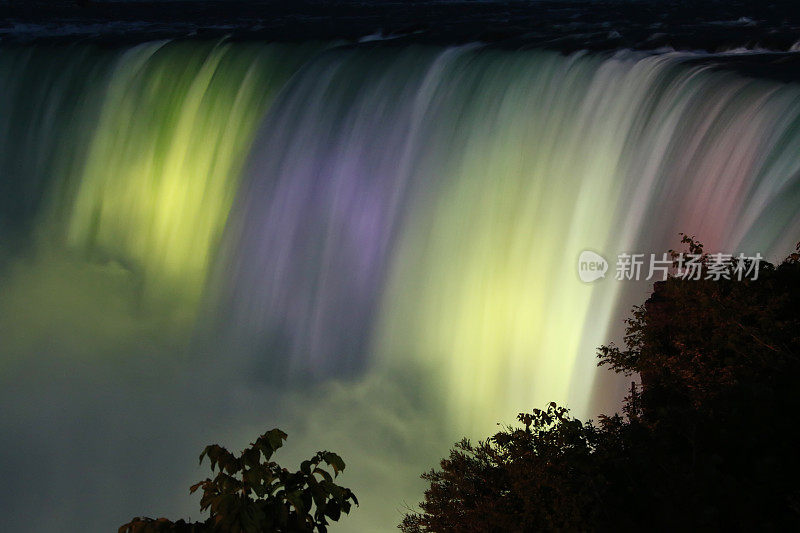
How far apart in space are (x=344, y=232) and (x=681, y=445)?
9817mm

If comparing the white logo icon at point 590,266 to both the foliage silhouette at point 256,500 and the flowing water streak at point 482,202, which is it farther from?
the foliage silhouette at point 256,500

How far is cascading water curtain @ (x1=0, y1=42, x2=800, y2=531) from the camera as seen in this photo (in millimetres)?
15352

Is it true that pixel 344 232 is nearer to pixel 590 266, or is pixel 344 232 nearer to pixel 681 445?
pixel 590 266

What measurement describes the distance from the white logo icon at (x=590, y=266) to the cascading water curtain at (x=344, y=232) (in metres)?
0.13

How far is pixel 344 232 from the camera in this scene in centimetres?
1898

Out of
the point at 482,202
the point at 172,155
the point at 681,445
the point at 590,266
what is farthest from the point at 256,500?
the point at 172,155

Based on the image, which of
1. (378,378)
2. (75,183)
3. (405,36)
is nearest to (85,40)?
(75,183)

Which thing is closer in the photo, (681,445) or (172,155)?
(681,445)

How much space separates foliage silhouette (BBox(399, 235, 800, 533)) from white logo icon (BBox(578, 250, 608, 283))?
364 cm

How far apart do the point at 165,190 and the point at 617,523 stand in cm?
1423

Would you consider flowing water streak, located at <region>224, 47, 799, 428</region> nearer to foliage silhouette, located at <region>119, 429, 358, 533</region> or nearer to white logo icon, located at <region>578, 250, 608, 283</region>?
white logo icon, located at <region>578, 250, 608, 283</region>

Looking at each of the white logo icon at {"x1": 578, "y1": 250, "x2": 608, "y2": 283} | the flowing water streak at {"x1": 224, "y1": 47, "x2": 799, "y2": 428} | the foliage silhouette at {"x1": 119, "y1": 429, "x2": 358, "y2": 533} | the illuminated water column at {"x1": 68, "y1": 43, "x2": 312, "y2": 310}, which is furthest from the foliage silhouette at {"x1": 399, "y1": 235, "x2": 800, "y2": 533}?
the illuminated water column at {"x1": 68, "y1": 43, "x2": 312, "y2": 310}

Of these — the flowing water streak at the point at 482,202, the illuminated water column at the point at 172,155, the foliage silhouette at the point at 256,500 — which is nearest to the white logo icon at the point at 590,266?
the flowing water streak at the point at 482,202

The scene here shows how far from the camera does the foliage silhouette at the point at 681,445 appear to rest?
8.84 m
